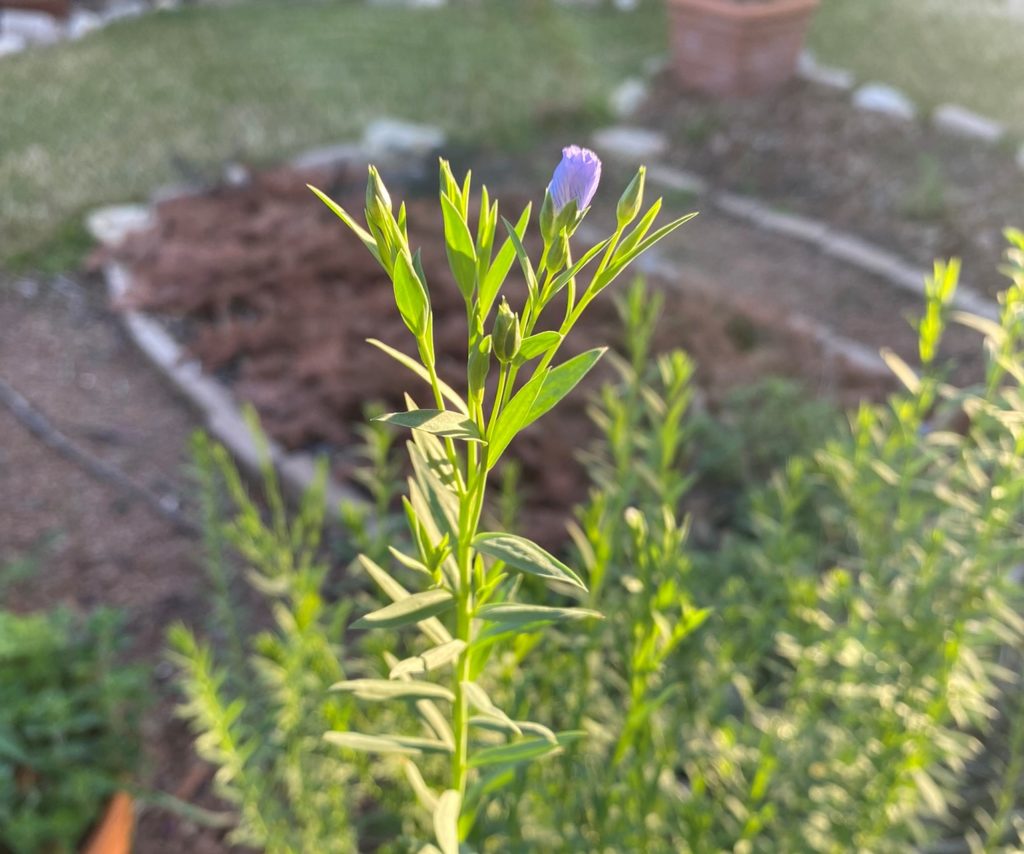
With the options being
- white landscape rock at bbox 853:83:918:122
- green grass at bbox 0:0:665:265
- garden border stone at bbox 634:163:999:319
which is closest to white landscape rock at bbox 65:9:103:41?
green grass at bbox 0:0:665:265

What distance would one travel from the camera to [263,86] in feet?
20.7

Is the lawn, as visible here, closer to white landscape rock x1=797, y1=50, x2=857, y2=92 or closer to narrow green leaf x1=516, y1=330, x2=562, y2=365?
white landscape rock x1=797, y1=50, x2=857, y2=92

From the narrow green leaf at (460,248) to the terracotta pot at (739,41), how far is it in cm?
556

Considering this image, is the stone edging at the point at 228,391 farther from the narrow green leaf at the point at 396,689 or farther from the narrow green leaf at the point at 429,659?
the narrow green leaf at the point at 429,659

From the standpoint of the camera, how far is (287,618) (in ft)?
4.55

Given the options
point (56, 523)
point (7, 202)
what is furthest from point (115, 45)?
point (56, 523)

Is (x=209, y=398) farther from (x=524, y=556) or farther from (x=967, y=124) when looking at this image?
(x=967, y=124)

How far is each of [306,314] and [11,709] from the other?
6.23 ft

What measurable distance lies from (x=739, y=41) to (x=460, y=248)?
560 cm

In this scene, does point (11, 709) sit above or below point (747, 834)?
below

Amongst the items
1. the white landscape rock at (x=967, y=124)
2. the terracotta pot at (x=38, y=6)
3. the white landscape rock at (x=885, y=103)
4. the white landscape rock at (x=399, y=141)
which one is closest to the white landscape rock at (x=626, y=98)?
the white landscape rock at (x=399, y=141)

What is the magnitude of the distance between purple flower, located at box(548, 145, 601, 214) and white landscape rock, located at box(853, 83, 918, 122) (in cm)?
538

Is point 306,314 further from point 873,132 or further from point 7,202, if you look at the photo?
point 873,132

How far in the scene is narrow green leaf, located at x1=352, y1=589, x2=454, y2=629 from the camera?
2.21 feet
